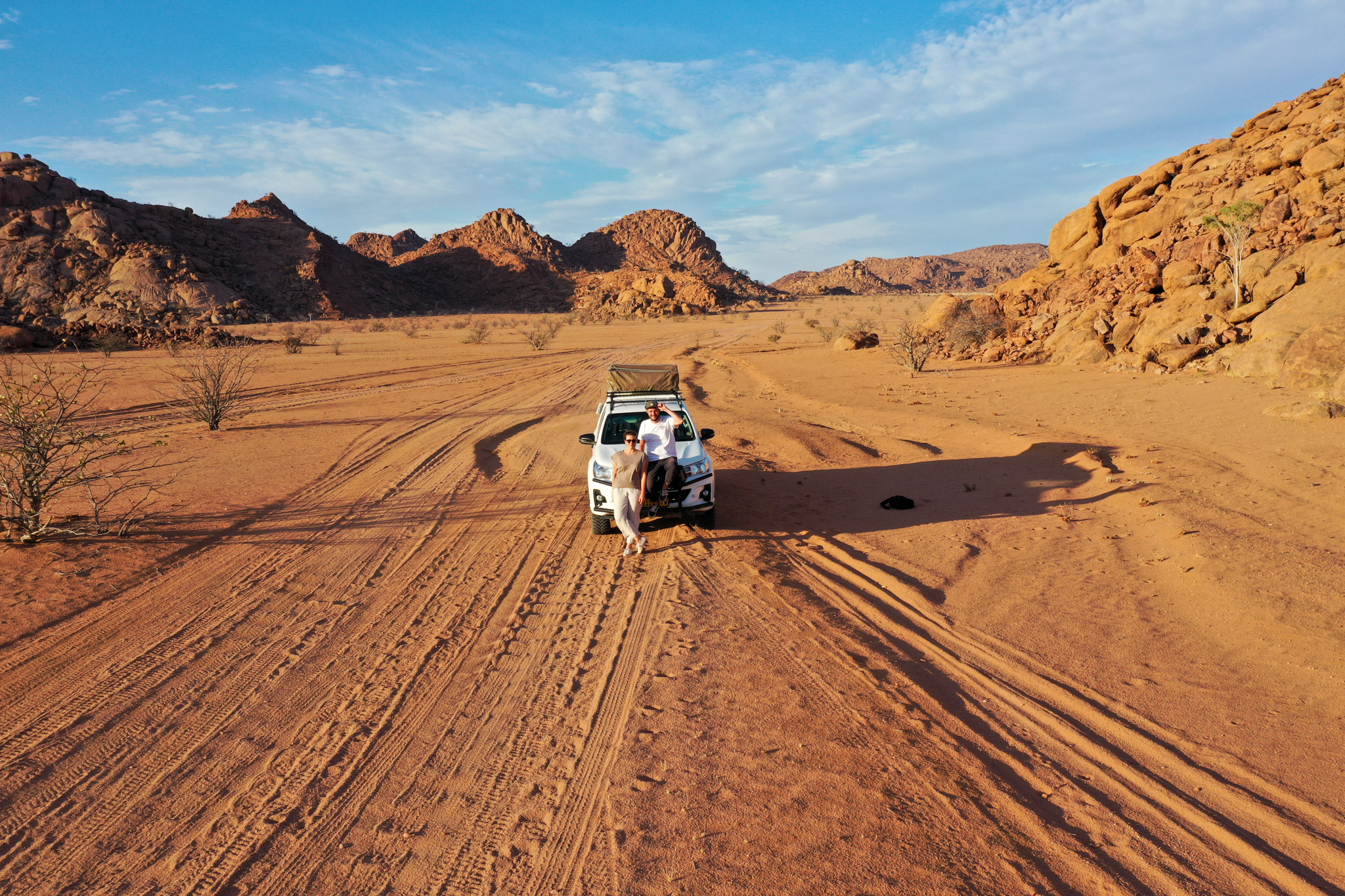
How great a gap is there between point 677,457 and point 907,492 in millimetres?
4385

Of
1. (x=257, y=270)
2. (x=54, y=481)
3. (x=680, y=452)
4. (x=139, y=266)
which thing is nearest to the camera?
(x=54, y=481)

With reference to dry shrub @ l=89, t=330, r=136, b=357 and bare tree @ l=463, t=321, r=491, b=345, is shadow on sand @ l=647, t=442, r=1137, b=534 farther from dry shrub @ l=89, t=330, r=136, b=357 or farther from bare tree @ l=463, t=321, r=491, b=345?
bare tree @ l=463, t=321, r=491, b=345

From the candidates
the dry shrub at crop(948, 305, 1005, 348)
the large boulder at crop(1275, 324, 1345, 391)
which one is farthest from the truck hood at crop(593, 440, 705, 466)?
the dry shrub at crop(948, 305, 1005, 348)

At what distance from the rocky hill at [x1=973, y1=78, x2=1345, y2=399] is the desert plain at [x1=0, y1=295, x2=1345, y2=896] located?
308 inches

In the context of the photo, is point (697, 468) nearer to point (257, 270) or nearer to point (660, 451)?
point (660, 451)

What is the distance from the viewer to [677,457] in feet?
28.0

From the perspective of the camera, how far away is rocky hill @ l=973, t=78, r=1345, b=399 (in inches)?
700

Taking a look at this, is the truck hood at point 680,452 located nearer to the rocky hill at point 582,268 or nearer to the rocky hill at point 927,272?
the rocky hill at point 582,268

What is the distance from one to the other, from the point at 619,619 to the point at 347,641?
234 centimetres

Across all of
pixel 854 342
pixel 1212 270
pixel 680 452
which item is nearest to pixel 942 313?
pixel 854 342

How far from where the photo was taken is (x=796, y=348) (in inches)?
1467

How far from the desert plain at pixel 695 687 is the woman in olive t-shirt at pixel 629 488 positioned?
37 cm

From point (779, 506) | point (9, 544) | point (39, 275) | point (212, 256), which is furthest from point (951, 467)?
point (212, 256)

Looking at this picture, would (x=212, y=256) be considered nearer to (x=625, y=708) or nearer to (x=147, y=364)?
(x=147, y=364)
